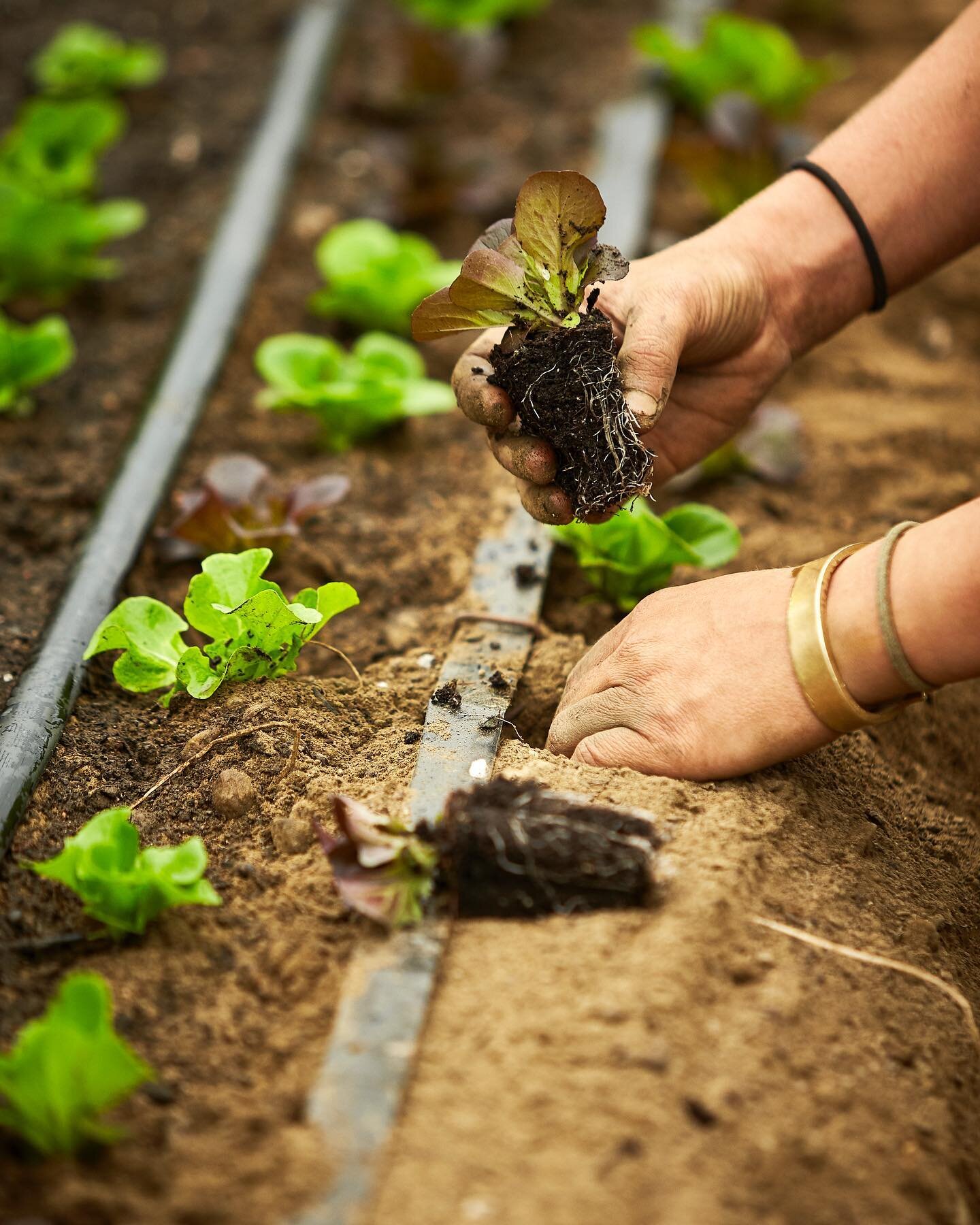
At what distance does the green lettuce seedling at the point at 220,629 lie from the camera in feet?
5.41

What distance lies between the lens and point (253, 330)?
280 centimetres

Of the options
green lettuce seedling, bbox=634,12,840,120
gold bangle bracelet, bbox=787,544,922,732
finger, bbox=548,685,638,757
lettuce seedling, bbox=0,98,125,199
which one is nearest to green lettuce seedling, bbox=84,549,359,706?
finger, bbox=548,685,638,757

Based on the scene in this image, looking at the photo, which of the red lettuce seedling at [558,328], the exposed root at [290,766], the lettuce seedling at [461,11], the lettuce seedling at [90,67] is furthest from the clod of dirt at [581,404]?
the lettuce seedling at [461,11]

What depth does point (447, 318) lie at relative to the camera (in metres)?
1.60

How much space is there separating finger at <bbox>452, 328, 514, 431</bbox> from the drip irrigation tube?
2.46ft

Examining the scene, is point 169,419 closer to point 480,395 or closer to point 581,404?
point 480,395

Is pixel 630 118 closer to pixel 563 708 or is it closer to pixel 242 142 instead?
pixel 242 142

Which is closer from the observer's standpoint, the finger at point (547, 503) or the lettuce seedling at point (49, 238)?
the finger at point (547, 503)

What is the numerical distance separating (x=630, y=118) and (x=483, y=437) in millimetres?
1487

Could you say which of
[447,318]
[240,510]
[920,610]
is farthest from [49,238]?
[920,610]

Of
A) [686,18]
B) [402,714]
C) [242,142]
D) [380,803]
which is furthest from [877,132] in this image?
[686,18]

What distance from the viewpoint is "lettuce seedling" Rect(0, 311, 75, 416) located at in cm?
239

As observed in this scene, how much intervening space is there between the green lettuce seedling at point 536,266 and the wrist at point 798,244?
1.35ft

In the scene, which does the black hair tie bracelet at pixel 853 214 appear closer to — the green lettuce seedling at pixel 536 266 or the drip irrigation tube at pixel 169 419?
the green lettuce seedling at pixel 536 266
